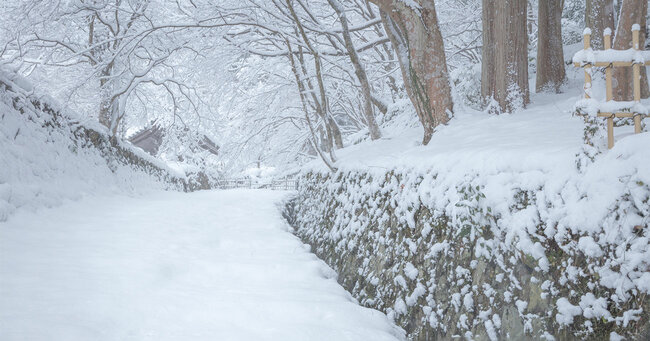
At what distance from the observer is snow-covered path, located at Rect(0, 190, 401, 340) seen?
2.73 meters

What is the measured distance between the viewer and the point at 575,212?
84.7 inches

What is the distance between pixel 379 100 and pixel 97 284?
8539 millimetres

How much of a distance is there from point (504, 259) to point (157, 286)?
309 centimetres

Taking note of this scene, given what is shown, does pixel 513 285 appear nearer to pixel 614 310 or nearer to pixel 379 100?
pixel 614 310

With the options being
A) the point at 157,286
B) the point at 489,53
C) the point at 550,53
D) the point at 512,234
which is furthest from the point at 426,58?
→ the point at 157,286

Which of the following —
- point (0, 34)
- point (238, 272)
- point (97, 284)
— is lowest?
point (238, 272)

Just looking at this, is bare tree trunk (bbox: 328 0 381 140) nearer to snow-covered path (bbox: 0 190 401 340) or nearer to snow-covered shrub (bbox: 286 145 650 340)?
snow-covered path (bbox: 0 190 401 340)

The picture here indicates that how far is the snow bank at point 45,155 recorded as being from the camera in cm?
577

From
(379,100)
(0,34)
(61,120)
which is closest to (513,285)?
(379,100)

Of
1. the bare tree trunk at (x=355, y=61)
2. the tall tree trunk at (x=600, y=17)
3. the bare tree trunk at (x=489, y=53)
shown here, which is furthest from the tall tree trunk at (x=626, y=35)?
the bare tree trunk at (x=355, y=61)

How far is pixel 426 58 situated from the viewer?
18.4ft

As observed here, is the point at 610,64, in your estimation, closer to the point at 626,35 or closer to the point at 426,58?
the point at 626,35

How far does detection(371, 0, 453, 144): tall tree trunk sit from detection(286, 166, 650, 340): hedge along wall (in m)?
1.58

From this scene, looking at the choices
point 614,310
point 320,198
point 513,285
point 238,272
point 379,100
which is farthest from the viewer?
point 379,100
